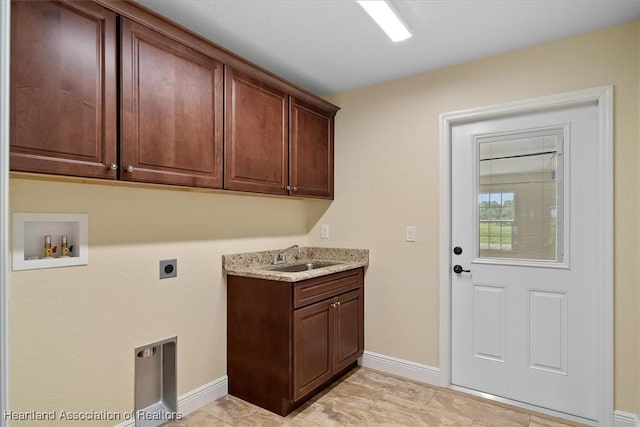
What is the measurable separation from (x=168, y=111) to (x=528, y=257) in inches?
98.3

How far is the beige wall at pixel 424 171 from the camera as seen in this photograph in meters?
2.09

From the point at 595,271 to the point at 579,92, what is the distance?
1137 millimetres

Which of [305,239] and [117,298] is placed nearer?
[117,298]

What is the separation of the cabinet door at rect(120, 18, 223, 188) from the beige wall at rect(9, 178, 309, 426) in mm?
324

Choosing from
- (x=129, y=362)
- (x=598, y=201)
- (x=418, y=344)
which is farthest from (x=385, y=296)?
(x=129, y=362)

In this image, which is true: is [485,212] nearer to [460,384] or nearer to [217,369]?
[460,384]

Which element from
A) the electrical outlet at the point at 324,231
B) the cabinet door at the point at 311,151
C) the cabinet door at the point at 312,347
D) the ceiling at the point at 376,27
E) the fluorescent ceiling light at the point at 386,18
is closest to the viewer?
the fluorescent ceiling light at the point at 386,18

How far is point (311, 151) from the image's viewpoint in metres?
2.96

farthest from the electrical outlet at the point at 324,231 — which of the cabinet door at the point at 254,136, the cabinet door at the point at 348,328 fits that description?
the cabinet door at the point at 254,136

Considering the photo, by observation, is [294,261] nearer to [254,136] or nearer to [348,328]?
[348,328]

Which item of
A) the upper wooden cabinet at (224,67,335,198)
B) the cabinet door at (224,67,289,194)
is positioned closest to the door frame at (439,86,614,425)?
the upper wooden cabinet at (224,67,335,198)

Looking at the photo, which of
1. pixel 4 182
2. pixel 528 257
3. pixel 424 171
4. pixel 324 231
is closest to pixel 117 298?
pixel 4 182

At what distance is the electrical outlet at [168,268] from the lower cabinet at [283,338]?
1.42 feet

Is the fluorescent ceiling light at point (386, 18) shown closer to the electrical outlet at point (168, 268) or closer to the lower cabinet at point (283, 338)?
the lower cabinet at point (283, 338)
